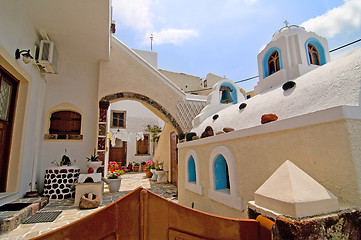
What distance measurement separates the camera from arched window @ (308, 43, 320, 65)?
393 centimetres

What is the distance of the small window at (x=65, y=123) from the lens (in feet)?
20.6

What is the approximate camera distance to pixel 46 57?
5480 millimetres

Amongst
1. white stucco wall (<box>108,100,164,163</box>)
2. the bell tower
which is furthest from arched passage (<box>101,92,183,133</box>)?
white stucco wall (<box>108,100,164,163</box>)

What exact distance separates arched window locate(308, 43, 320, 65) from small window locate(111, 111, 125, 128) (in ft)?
44.5

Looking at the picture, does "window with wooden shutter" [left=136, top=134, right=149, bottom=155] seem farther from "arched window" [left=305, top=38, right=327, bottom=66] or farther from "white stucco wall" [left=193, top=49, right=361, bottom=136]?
"arched window" [left=305, top=38, right=327, bottom=66]

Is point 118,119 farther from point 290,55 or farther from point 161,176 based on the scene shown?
point 290,55

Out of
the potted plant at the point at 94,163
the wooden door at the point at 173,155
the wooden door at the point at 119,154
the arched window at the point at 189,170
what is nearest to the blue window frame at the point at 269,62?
the arched window at the point at 189,170

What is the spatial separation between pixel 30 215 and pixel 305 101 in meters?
5.36

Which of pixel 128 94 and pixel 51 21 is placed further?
pixel 128 94

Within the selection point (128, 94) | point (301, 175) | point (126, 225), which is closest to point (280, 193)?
point (301, 175)

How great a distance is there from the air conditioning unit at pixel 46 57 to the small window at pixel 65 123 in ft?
5.03

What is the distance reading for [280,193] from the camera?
4.52 feet

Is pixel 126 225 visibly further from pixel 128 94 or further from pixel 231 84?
pixel 128 94

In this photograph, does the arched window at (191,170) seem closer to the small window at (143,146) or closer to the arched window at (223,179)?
the arched window at (223,179)
